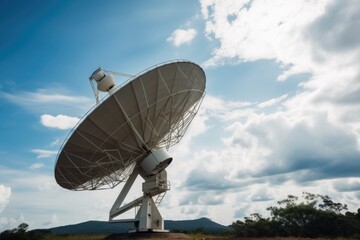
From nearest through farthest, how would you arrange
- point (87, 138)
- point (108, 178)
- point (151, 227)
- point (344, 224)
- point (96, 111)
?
point (96, 111)
point (87, 138)
point (151, 227)
point (108, 178)
point (344, 224)

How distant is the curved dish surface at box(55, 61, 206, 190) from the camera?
26547mm

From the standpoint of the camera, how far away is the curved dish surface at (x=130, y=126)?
26.5 meters

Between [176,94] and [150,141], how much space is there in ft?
17.6

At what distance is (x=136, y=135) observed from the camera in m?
30.5

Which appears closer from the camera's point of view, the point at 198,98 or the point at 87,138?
the point at 87,138

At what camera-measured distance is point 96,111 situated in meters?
25.8

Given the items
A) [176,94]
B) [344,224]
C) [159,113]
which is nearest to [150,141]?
[159,113]

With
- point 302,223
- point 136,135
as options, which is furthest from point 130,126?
point 302,223

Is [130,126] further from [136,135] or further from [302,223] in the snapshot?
[302,223]

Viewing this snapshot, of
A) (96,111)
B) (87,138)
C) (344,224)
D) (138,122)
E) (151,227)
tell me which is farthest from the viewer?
(344,224)

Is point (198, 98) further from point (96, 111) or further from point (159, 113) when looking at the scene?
point (96, 111)

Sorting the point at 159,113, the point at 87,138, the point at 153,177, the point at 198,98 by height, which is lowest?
the point at 153,177

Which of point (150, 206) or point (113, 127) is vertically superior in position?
point (113, 127)

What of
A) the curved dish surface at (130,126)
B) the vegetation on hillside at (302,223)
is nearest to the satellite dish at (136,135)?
the curved dish surface at (130,126)
